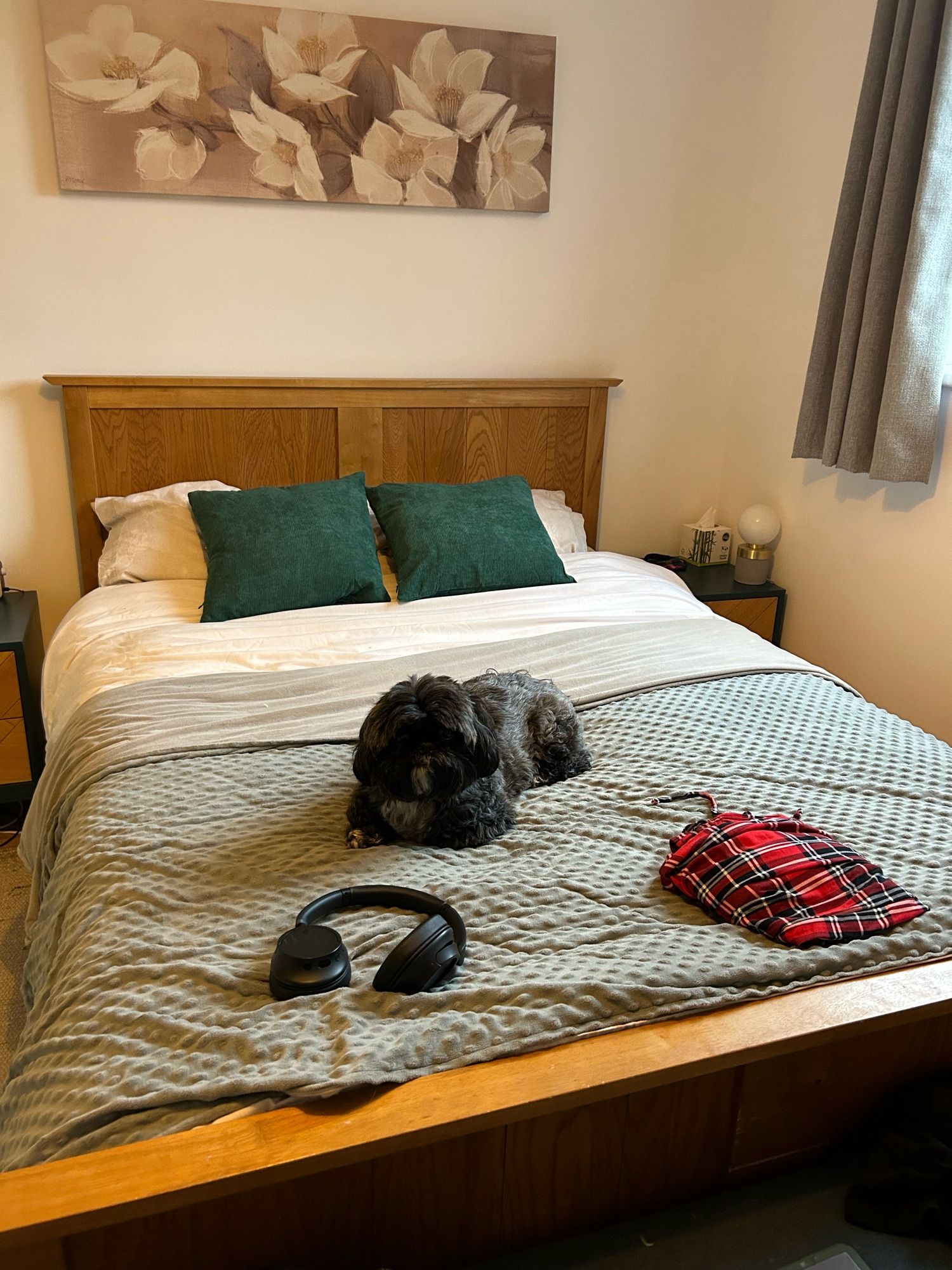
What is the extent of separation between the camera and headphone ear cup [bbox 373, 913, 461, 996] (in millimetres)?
1173

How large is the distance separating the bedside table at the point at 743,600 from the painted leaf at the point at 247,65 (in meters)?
2.01

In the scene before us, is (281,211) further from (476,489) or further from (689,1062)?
(689,1062)

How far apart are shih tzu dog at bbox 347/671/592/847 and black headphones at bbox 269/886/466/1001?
298mm

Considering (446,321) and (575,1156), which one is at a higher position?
(446,321)

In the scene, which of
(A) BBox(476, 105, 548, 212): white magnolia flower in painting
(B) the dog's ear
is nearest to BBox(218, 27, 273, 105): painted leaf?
(A) BBox(476, 105, 548, 212): white magnolia flower in painting

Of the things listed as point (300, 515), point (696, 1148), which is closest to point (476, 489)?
point (300, 515)

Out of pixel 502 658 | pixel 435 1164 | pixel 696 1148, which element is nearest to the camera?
pixel 435 1164

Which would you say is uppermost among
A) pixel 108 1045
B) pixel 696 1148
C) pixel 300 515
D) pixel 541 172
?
pixel 541 172

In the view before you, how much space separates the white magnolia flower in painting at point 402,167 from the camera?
114 inches

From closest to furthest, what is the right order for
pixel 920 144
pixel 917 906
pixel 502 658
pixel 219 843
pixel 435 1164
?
1. pixel 435 1164
2. pixel 917 906
3. pixel 219 843
4. pixel 502 658
5. pixel 920 144

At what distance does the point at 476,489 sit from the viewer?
2924mm

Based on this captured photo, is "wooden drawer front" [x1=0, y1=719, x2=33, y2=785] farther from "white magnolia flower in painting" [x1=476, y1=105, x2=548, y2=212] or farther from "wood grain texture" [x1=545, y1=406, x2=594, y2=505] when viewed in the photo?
"white magnolia flower in painting" [x1=476, y1=105, x2=548, y2=212]

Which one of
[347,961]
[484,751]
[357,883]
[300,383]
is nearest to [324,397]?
[300,383]

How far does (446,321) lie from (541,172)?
1.84 feet
